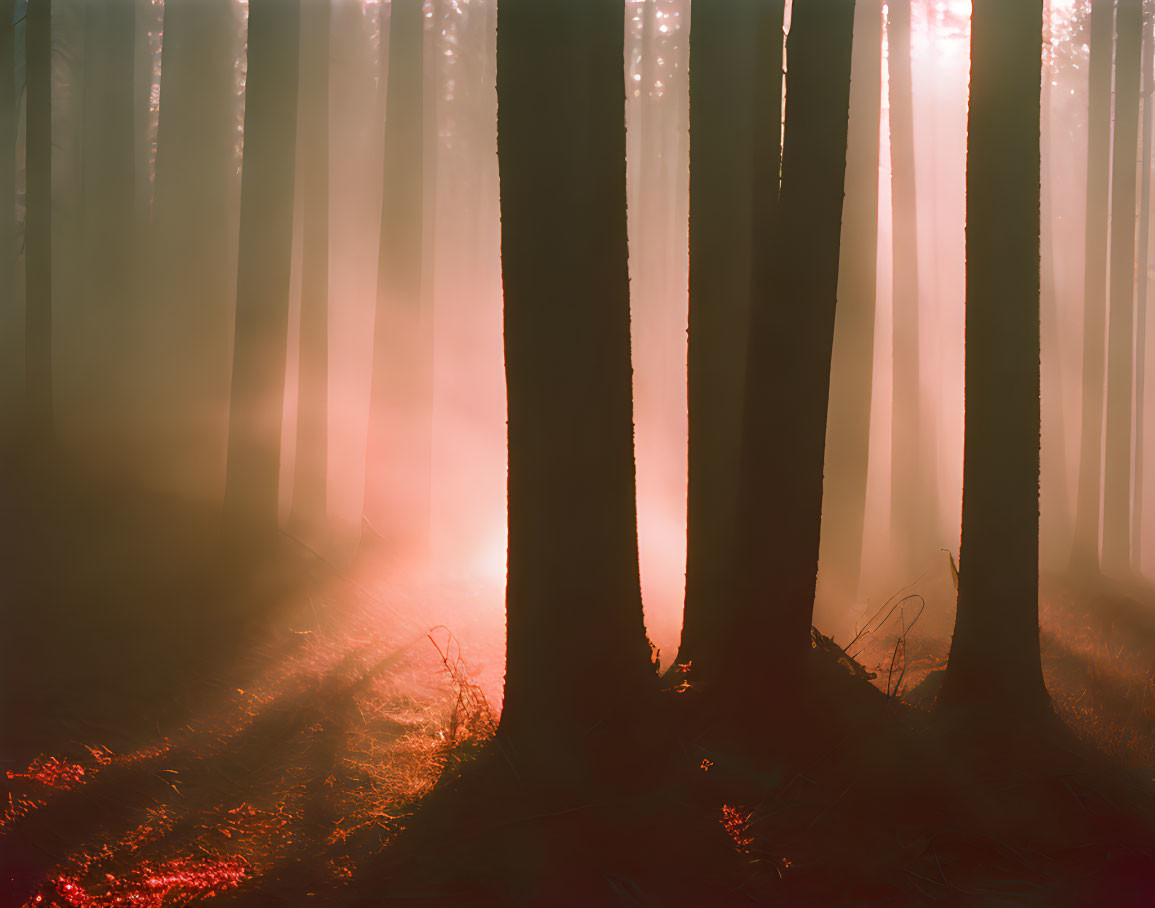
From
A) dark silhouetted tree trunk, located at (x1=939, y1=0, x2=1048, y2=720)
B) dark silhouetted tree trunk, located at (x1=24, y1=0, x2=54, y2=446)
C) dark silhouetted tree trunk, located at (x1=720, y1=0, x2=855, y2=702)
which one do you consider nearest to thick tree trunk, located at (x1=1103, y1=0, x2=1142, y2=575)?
dark silhouetted tree trunk, located at (x1=939, y1=0, x2=1048, y2=720)

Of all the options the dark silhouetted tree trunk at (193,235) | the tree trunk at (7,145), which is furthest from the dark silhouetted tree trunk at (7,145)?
the dark silhouetted tree trunk at (193,235)

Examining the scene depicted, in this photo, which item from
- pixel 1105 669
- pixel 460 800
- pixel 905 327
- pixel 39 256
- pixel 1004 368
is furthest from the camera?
pixel 905 327

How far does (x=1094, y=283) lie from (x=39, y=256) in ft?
51.0

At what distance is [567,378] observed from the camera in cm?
328

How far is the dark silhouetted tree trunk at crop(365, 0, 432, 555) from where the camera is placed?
9.57m

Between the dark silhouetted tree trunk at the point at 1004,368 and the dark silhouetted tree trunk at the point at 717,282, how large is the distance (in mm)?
1347

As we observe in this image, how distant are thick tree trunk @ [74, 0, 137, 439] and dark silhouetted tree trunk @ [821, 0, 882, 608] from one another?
31.1 ft

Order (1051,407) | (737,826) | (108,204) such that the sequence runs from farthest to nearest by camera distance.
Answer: (1051,407) < (108,204) < (737,826)

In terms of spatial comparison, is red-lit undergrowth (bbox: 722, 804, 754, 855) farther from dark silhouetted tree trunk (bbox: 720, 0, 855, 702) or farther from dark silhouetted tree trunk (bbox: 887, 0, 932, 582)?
dark silhouetted tree trunk (bbox: 887, 0, 932, 582)

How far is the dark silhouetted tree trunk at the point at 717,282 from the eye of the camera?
398cm

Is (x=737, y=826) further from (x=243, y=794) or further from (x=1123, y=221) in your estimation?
(x=1123, y=221)

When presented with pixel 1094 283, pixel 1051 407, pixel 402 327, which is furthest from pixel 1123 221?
pixel 402 327

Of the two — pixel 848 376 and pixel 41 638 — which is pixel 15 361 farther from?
pixel 848 376

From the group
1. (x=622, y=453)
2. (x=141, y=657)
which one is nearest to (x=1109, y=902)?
(x=622, y=453)
